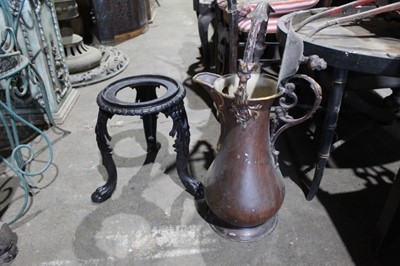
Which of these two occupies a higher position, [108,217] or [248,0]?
[248,0]

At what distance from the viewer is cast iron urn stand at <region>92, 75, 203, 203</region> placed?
1.28 m

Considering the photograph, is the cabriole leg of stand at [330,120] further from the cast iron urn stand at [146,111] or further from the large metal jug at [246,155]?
the cast iron urn stand at [146,111]

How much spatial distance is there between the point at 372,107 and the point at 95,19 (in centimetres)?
325

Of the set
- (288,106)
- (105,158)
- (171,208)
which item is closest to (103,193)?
(105,158)

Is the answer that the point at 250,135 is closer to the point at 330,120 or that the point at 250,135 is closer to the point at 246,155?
the point at 246,155

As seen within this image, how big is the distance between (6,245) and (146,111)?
75 cm

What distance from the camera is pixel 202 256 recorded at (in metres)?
1.29

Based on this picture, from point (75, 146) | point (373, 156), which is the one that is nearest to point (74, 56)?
point (75, 146)

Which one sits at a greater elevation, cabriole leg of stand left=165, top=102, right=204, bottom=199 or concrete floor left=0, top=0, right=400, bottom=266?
cabriole leg of stand left=165, top=102, right=204, bottom=199

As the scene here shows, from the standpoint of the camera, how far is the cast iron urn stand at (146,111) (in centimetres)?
128

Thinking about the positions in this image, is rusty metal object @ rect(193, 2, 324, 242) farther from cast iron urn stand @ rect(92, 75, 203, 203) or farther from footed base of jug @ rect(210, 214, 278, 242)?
cast iron urn stand @ rect(92, 75, 203, 203)

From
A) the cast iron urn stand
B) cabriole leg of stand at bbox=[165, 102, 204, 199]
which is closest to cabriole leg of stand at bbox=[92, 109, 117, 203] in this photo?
the cast iron urn stand

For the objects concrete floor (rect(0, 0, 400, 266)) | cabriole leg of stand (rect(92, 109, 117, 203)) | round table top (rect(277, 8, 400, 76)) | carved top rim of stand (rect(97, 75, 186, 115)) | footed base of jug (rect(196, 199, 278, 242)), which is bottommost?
concrete floor (rect(0, 0, 400, 266))

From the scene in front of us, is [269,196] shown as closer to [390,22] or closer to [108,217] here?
[108,217]
